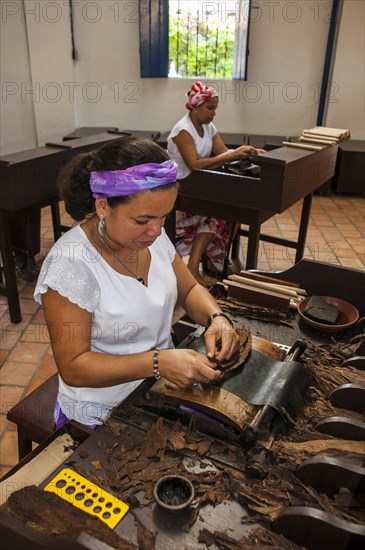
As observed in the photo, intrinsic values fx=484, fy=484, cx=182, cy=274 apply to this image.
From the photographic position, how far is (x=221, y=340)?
58.0 inches

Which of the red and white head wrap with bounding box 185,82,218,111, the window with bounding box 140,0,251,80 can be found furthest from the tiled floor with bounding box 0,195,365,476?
the window with bounding box 140,0,251,80

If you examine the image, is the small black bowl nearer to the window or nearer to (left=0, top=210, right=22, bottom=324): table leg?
(left=0, top=210, right=22, bottom=324): table leg

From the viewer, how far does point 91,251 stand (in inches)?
58.6

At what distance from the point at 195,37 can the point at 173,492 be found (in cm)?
605

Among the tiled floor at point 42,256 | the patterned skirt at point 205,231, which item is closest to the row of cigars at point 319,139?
the patterned skirt at point 205,231

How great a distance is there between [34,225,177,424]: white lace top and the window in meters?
5.16

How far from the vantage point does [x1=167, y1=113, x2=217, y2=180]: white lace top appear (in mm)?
3578

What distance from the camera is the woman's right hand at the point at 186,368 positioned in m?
1.28

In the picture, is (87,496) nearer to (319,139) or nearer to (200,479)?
(200,479)

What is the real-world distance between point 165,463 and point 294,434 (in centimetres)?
33

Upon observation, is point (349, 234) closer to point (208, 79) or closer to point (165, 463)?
point (208, 79)

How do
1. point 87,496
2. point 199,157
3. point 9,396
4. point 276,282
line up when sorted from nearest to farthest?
point 87,496, point 276,282, point 9,396, point 199,157

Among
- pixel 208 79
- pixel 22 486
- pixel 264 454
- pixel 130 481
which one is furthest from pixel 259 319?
pixel 208 79

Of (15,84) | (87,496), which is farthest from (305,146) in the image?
(15,84)
